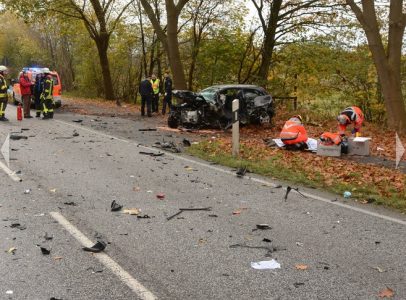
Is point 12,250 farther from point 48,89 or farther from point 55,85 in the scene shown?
point 55,85

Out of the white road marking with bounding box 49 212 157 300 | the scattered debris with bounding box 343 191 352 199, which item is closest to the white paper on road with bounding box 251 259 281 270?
the white road marking with bounding box 49 212 157 300

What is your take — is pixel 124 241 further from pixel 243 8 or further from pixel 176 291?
pixel 243 8

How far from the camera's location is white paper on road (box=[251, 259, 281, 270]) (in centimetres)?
436

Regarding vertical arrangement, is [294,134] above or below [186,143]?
above

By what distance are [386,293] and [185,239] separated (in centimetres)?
213

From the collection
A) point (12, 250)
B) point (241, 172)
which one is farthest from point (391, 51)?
point (12, 250)

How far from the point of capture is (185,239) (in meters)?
5.09

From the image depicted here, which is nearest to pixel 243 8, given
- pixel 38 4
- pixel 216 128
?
pixel 38 4

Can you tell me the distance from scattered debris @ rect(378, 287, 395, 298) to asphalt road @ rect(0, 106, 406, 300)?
0.14 ft

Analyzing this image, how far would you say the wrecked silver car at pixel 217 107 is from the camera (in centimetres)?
1505

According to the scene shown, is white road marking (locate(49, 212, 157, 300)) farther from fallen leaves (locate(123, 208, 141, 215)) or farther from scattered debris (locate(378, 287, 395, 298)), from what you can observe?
scattered debris (locate(378, 287, 395, 298))

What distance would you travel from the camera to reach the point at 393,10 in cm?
1592

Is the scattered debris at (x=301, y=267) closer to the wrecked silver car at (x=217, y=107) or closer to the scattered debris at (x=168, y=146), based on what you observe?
the scattered debris at (x=168, y=146)

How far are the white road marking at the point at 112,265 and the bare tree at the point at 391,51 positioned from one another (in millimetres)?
13627
